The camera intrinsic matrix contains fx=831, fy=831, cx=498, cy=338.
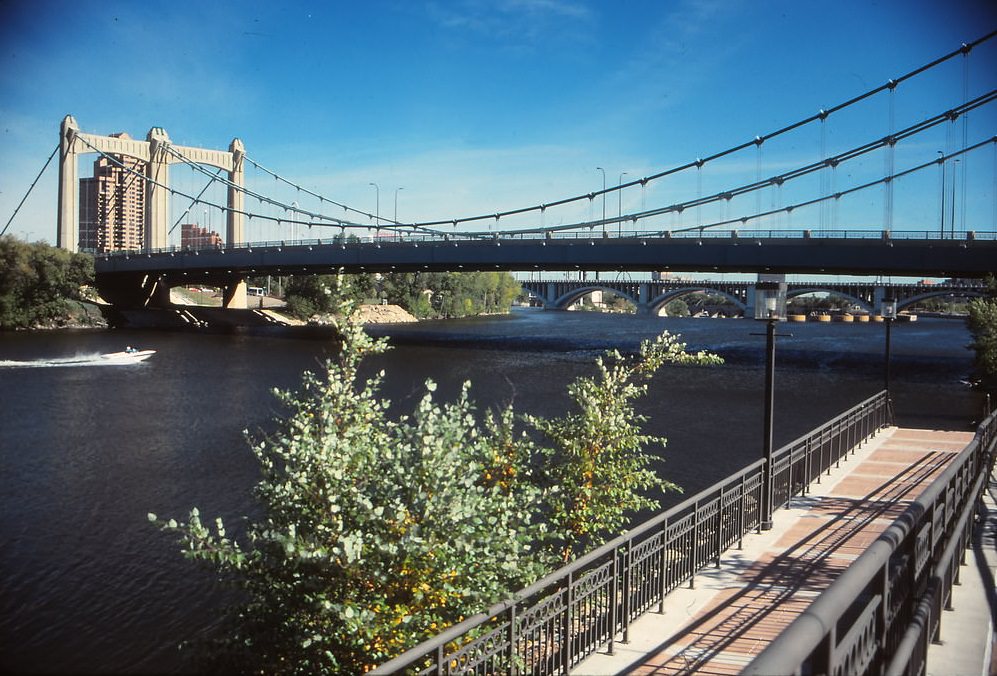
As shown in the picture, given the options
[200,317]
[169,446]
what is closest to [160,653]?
[169,446]

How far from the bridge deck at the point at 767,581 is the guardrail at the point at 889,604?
128 centimetres

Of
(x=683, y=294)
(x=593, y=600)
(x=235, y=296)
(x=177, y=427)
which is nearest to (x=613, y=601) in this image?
(x=593, y=600)

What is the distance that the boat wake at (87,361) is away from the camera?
3681 centimetres

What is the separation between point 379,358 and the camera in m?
45.3

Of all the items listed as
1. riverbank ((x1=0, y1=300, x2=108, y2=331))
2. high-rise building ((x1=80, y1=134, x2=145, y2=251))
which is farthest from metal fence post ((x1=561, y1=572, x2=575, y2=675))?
high-rise building ((x1=80, y1=134, x2=145, y2=251))

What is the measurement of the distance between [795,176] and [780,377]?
52.2 feet

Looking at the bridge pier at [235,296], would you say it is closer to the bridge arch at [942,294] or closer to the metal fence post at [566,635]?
the bridge arch at [942,294]

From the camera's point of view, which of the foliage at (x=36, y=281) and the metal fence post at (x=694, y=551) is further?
the foliage at (x=36, y=281)

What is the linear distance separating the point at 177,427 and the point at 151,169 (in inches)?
2168

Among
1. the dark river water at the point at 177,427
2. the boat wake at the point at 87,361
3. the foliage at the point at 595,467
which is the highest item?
the foliage at the point at 595,467

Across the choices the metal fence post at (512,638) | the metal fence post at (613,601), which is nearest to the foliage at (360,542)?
the metal fence post at (512,638)

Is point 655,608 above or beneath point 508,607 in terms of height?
beneath

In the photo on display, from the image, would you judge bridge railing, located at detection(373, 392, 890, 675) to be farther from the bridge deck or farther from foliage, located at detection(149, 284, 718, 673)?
foliage, located at detection(149, 284, 718, 673)

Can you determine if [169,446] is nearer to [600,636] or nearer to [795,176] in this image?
[600,636]
